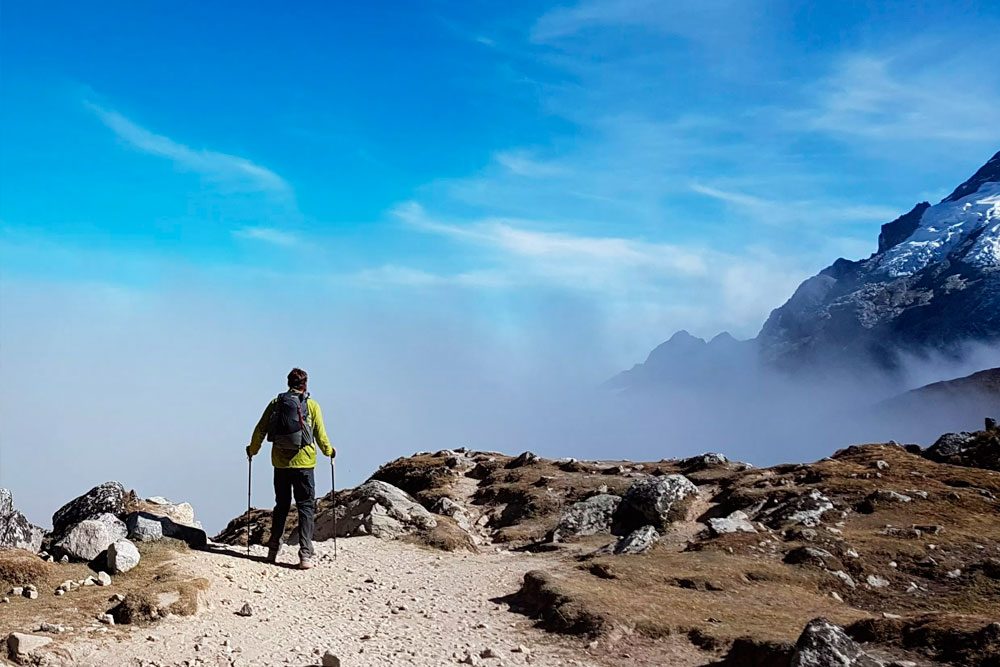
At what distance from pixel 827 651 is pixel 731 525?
1452 centimetres

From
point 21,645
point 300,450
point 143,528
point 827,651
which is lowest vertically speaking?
point 827,651

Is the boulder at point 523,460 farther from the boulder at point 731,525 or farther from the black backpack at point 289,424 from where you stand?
the black backpack at point 289,424

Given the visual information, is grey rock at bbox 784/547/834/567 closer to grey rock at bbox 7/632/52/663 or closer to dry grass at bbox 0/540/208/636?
dry grass at bbox 0/540/208/636

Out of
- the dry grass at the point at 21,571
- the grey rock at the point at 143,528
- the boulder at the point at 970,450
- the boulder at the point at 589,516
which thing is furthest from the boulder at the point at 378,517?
the boulder at the point at 970,450

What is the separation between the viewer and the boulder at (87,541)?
16.5 metres

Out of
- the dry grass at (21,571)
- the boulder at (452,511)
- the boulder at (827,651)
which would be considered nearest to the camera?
the boulder at (827,651)

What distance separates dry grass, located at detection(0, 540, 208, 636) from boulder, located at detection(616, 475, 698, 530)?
51.1ft

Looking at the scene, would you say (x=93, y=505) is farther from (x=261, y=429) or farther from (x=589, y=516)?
(x=589, y=516)

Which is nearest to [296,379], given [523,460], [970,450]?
[523,460]

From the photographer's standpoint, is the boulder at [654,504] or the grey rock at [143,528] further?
the boulder at [654,504]

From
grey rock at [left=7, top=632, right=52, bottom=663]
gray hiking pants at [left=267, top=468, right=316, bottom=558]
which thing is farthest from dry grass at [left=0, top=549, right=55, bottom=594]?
gray hiking pants at [left=267, top=468, right=316, bottom=558]

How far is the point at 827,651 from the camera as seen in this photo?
1051 centimetres

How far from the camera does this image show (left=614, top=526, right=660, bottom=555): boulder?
22812mm

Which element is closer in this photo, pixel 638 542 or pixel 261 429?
pixel 261 429
